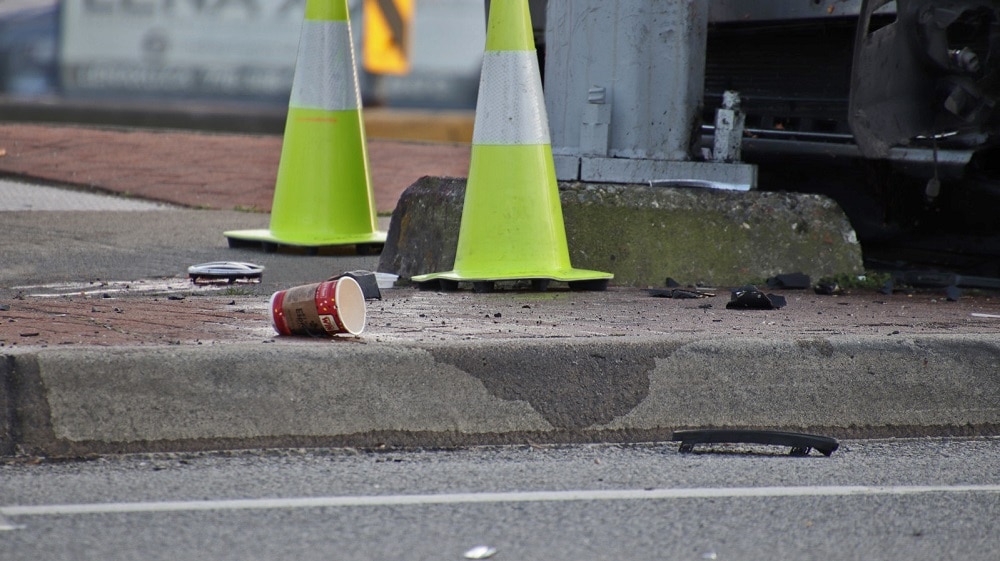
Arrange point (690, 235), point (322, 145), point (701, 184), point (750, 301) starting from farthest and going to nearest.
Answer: point (322, 145)
point (701, 184)
point (690, 235)
point (750, 301)

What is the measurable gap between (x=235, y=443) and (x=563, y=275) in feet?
6.97

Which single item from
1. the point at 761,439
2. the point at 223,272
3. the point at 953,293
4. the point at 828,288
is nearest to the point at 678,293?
the point at 828,288

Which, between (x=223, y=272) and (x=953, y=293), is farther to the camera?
(x=223, y=272)

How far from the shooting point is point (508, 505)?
293 centimetres

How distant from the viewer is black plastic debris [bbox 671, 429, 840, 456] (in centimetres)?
354

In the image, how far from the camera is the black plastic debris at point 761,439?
11.6 feet

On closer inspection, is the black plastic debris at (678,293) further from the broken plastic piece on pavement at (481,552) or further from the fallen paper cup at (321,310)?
the broken plastic piece on pavement at (481,552)

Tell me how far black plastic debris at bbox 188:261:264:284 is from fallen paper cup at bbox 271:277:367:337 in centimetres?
187

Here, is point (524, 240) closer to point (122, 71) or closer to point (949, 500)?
A: point (949, 500)

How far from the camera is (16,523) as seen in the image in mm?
2688

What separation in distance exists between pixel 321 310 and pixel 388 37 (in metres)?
14.5

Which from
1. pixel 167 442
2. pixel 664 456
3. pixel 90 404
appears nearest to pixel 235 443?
pixel 167 442

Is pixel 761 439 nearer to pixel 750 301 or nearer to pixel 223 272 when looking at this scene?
pixel 750 301

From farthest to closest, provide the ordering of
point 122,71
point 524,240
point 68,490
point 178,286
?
point 122,71
point 178,286
point 524,240
point 68,490
